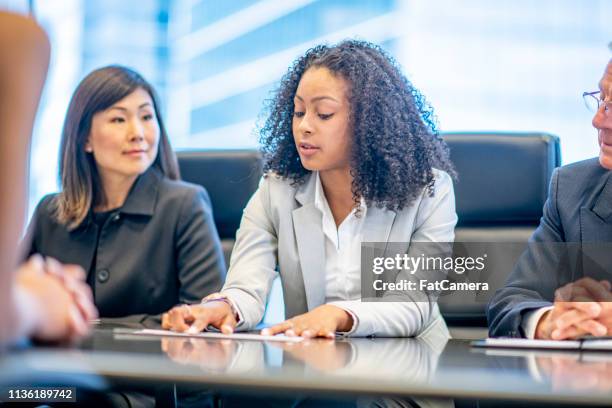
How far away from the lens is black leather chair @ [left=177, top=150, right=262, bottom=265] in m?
2.57

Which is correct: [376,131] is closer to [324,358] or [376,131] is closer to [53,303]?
[324,358]

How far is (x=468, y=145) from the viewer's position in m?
2.41

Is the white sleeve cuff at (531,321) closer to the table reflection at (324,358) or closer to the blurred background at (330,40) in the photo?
the table reflection at (324,358)

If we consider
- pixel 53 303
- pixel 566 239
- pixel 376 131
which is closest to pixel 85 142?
pixel 376 131

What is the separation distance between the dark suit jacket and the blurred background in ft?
2.93

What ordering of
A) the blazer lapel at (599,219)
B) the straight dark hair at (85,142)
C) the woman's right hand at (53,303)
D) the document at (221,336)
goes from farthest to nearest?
1. the straight dark hair at (85,142)
2. the blazer lapel at (599,219)
3. the document at (221,336)
4. the woman's right hand at (53,303)

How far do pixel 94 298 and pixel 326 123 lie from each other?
887 millimetres

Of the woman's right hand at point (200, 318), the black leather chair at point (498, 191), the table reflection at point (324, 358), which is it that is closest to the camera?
the table reflection at point (324, 358)

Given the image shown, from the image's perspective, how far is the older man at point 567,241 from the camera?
5.87ft

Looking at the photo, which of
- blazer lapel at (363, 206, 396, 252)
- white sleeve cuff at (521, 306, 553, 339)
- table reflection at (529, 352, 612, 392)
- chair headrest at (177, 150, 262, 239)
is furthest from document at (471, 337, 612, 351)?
chair headrest at (177, 150, 262, 239)

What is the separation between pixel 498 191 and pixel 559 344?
0.99 m

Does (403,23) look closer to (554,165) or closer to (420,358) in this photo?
(554,165)

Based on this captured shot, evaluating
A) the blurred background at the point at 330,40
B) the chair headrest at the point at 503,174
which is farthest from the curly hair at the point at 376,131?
the blurred background at the point at 330,40

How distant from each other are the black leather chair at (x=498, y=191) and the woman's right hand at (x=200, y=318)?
76 centimetres
